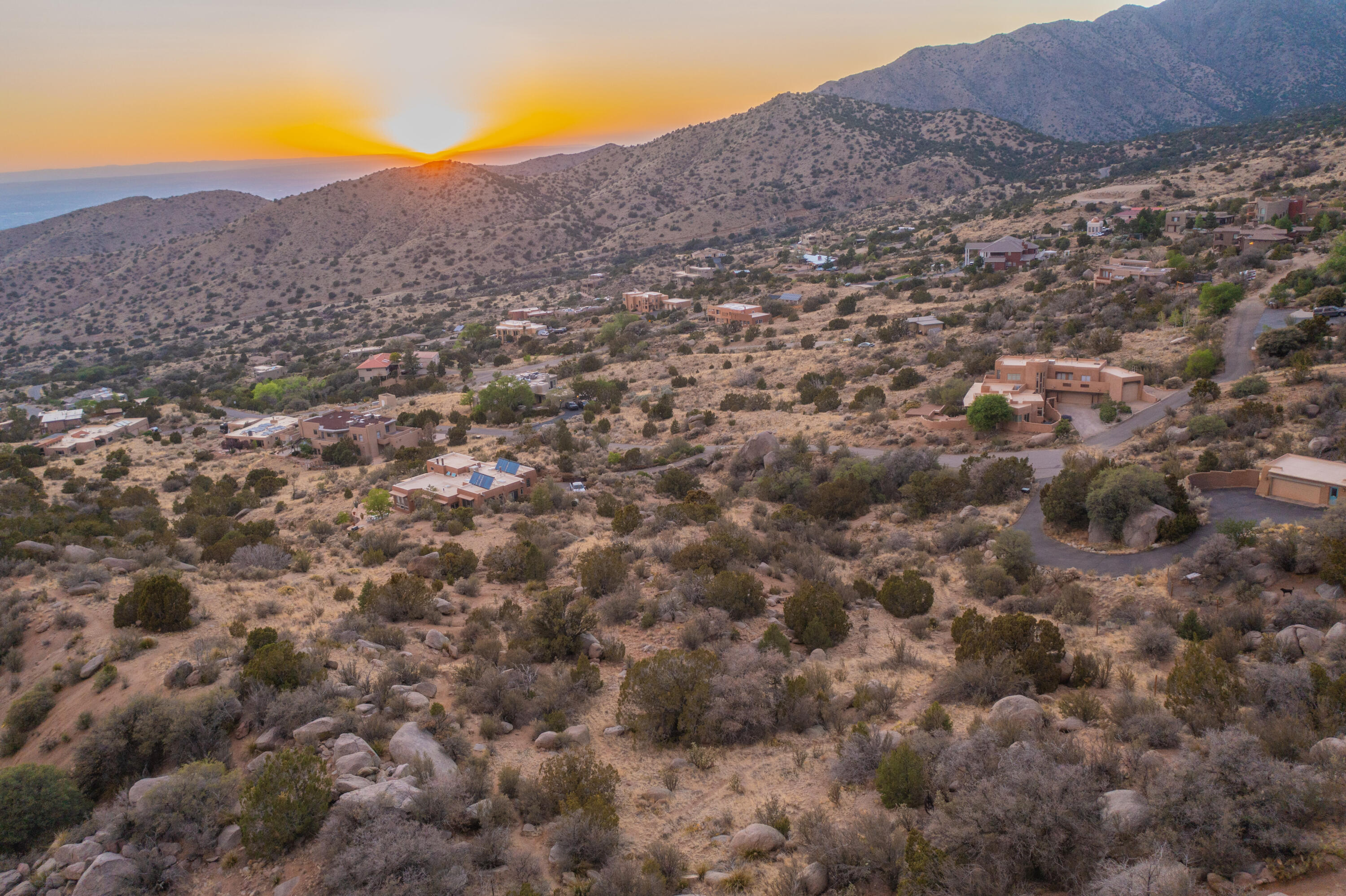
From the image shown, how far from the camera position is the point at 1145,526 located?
2058 centimetres

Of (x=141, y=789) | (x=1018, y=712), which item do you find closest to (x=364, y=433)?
(x=141, y=789)

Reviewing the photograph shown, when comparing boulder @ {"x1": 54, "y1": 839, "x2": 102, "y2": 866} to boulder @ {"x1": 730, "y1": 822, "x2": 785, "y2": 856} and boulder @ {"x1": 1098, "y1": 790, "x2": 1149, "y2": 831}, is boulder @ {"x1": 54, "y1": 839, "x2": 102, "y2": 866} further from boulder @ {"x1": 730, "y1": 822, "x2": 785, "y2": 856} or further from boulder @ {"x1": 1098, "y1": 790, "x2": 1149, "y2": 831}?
boulder @ {"x1": 1098, "y1": 790, "x2": 1149, "y2": 831}

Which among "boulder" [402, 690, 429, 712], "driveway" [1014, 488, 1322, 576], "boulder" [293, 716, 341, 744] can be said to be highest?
"boulder" [293, 716, 341, 744]

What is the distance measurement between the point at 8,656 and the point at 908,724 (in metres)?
15.5

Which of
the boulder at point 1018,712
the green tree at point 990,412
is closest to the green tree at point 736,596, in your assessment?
the boulder at point 1018,712

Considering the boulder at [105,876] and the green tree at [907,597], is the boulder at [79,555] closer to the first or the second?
the boulder at [105,876]

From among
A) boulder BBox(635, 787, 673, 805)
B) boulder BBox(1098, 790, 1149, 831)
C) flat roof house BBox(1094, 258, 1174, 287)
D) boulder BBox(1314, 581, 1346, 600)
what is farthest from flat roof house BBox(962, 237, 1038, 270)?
boulder BBox(635, 787, 673, 805)

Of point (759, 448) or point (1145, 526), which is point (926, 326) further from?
point (1145, 526)

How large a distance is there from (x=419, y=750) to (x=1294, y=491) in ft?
74.0

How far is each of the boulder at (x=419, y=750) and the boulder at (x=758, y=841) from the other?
371cm

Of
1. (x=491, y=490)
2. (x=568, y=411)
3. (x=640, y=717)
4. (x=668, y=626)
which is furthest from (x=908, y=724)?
(x=568, y=411)

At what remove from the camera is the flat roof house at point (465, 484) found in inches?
1162

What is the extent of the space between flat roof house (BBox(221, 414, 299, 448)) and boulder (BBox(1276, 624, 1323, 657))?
161ft

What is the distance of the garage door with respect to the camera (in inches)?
782
